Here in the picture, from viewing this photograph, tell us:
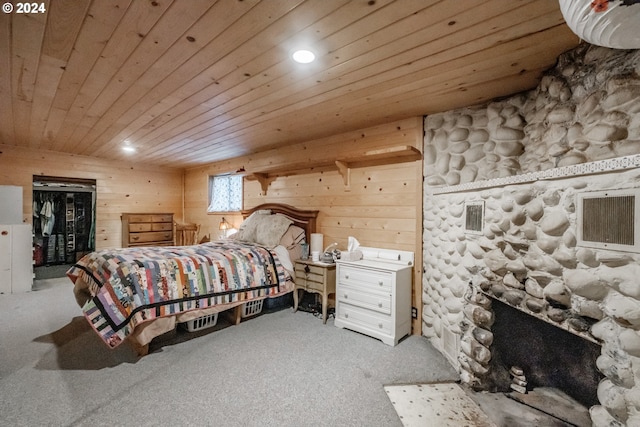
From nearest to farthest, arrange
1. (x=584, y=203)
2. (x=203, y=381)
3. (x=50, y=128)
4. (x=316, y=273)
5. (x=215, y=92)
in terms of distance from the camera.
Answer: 1. (x=584, y=203)
2. (x=203, y=381)
3. (x=215, y=92)
4. (x=316, y=273)
5. (x=50, y=128)

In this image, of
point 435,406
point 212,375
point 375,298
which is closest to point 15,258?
point 212,375

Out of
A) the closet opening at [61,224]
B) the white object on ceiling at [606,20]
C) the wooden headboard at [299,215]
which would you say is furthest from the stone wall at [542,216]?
the closet opening at [61,224]

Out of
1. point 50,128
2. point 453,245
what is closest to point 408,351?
point 453,245

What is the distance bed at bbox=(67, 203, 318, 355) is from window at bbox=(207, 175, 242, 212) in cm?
155

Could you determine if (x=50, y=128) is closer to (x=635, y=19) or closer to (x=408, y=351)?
(x=408, y=351)

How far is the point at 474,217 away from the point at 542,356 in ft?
3.46

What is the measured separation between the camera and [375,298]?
8.98ft

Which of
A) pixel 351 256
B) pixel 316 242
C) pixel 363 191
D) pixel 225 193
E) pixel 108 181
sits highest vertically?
pixel 108 181

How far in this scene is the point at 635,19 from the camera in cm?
86

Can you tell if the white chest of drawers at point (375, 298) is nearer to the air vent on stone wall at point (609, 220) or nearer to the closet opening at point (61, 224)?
the air vent on stone wall at point (609, 220)

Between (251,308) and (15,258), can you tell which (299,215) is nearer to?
(251,308)

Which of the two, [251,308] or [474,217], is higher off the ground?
[474,217]

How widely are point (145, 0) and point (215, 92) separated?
1.01 metres

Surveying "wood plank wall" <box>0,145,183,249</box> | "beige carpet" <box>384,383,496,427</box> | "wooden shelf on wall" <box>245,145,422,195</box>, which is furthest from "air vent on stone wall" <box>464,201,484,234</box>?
"wood plank wall" <box>0,145,183,249</box>
